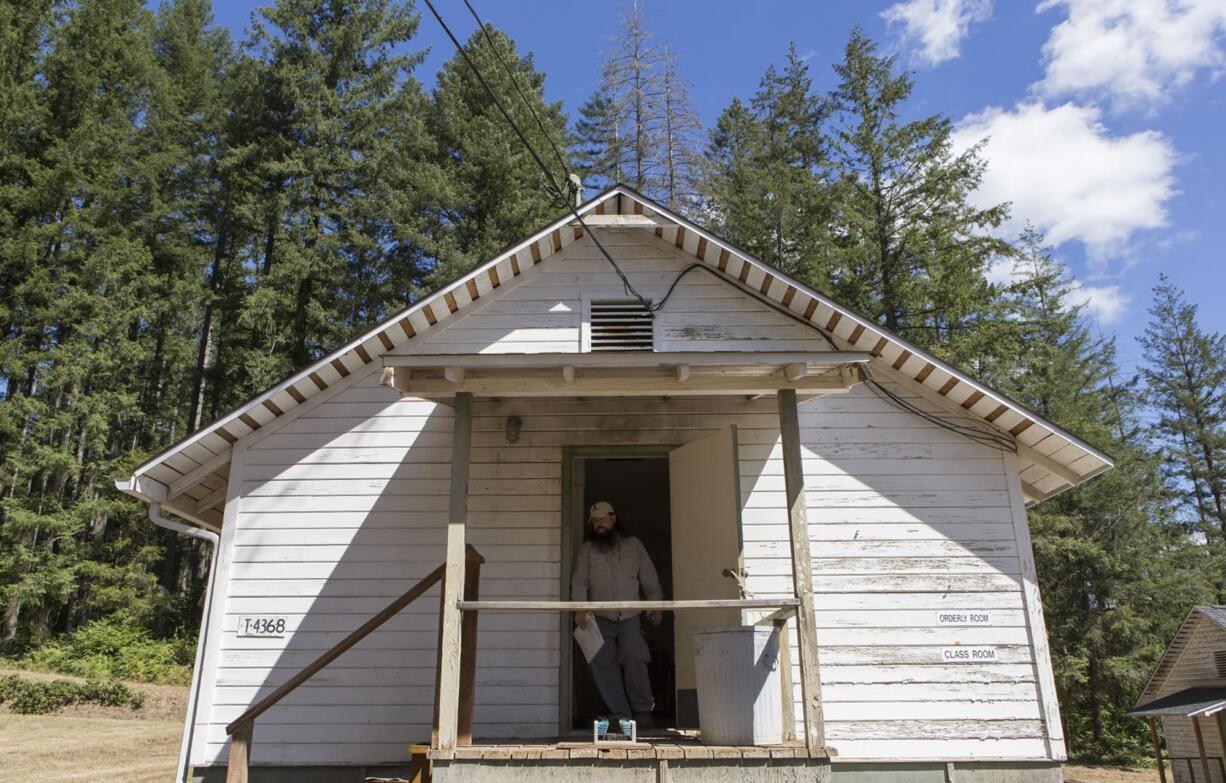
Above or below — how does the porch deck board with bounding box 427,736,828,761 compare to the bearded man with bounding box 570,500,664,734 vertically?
below

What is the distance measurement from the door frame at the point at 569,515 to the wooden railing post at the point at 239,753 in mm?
2424

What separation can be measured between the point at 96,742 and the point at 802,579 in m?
14.2

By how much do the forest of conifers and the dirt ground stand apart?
7.16 meters

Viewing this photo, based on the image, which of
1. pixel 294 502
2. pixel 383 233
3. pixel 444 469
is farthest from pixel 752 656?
pixel 383 233

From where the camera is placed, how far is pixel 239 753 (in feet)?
19.9

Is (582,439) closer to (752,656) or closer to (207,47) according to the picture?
(752,656)

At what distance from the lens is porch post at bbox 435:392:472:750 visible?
5.39 meters

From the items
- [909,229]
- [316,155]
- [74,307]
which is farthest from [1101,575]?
[74,307]

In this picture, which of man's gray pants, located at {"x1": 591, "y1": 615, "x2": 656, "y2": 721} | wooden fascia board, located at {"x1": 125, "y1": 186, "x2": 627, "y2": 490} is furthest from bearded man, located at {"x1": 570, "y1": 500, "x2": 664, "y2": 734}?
wooden fascia board, located at {"x1": 125, "y1": 186, "x2": 627, "y2": 490}

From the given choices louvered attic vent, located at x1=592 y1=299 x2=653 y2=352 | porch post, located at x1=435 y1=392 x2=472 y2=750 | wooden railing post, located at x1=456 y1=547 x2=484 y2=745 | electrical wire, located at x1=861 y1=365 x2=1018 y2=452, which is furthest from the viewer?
louvered attic vent, located at x1=592 y1=299 x2=653 y2=352

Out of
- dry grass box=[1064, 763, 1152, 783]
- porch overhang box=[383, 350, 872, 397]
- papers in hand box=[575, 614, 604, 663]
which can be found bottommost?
dry grass box=[1064, 763, 1152, 783]

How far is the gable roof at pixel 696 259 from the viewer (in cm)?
734

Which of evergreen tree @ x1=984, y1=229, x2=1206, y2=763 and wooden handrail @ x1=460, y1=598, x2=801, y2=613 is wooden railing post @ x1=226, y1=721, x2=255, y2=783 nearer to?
wooden handrail @ x1=460, y1=598, x2=801, y2=613

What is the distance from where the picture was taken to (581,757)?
5219 millimetres
